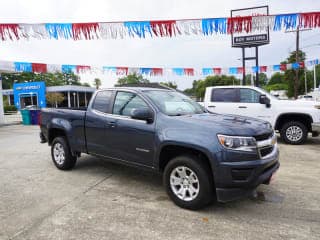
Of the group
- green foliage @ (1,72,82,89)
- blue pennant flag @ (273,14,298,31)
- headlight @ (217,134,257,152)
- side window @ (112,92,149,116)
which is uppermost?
green foliage @ (1,72,82,89)

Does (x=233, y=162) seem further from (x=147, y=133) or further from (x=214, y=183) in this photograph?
(x=147, y=133)

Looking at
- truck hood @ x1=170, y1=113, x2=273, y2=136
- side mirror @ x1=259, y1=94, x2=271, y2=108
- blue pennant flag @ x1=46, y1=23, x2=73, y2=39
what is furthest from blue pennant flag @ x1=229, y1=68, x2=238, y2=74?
truck hood @ x1=170, y1=113, x2=273, y2=136

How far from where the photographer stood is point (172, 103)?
425 cm

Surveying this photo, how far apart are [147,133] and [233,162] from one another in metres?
1.35

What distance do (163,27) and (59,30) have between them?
11.7 ft

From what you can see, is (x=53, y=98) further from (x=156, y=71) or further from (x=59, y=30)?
(x=59, y=30)

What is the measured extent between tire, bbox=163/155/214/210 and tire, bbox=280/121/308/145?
542cm

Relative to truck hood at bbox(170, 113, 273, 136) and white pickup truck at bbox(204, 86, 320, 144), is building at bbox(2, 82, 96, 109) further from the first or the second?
truck hood at bbox(170, 113, 273, 136)

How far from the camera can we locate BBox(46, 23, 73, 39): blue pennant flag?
827 cm

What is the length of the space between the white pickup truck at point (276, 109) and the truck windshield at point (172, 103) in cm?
389

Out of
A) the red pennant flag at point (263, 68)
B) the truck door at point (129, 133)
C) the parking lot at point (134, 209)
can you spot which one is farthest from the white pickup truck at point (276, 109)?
the red pennant flag at point (263, 68)

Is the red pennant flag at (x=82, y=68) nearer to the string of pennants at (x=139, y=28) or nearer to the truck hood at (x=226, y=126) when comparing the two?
the string of pennants at (x=139, y=28)

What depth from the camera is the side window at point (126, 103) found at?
4103mm

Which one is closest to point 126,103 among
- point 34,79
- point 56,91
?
point 56,91
